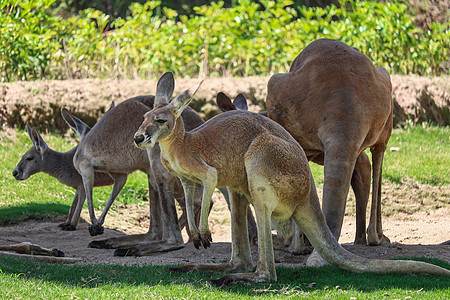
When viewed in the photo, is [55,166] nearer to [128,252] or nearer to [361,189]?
[128,252]

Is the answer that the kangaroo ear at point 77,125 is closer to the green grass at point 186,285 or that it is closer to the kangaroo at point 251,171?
the green grass at point 186,285

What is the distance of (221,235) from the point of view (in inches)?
299

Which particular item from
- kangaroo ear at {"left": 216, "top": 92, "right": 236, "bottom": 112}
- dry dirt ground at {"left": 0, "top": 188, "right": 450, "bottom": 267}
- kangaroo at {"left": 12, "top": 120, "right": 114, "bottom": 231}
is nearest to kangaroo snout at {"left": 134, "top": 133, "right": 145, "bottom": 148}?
dry dirt ground at {"left": 0, "top": 188, "right": 450, "bottom": 267}

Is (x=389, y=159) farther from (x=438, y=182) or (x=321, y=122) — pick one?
(x=321, y=122)

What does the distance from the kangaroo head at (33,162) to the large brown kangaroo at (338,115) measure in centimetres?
306

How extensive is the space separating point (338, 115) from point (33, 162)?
4.04 meters

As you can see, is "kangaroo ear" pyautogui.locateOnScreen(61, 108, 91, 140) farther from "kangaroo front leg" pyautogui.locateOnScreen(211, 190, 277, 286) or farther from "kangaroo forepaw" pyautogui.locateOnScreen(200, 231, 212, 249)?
"kangaroo front leg" pyautogui.locateOnScreen(211, 190, 277, 286)

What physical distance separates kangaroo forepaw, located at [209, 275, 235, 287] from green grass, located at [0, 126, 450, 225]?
3799mm

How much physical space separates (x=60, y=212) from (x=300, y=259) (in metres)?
3.47

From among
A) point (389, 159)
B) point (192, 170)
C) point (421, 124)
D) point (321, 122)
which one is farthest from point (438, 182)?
point (192, 170)

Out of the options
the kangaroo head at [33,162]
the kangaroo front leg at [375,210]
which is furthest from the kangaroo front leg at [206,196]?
the kangaroo head at [33,162]

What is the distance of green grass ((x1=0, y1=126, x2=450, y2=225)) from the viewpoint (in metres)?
7.68

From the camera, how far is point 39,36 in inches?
449

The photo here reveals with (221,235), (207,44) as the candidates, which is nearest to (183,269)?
(221,235)
